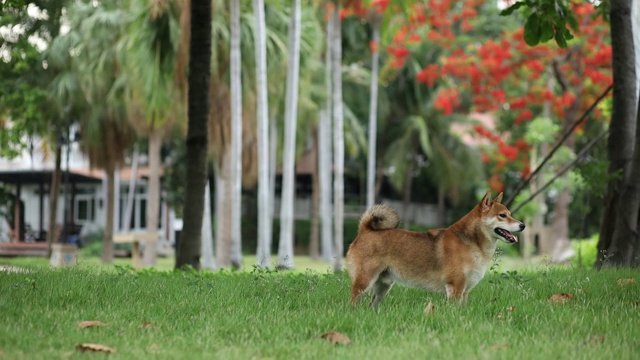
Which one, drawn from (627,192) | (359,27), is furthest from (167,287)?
(359,27)

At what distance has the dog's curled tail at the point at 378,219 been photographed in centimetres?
903

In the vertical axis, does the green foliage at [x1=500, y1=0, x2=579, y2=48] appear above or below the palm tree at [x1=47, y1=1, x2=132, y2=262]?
below

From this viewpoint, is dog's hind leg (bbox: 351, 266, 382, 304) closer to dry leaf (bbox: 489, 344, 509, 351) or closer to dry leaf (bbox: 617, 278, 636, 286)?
dry leaf (bbox: 489, 344, 509, 351)

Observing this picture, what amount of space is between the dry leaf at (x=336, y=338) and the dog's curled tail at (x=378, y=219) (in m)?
1.99

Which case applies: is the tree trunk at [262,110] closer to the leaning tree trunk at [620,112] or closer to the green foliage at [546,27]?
the leaning tree trunk at [620,112]

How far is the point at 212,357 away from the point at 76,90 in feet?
104

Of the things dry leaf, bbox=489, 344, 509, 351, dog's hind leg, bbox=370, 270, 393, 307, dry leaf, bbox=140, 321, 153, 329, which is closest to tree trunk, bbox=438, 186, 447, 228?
dog's hind leg, bbox=370, 270, 393, 307

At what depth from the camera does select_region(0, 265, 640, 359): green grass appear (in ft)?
21.6

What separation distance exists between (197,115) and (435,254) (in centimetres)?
738

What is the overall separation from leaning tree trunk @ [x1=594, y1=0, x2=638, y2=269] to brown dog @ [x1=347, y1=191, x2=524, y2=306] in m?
5.31

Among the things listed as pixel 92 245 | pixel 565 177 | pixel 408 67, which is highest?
pixel 408 67

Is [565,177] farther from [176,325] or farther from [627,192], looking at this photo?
[176,325]

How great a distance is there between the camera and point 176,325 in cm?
761

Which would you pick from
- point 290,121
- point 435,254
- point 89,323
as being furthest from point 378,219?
point 290,121
